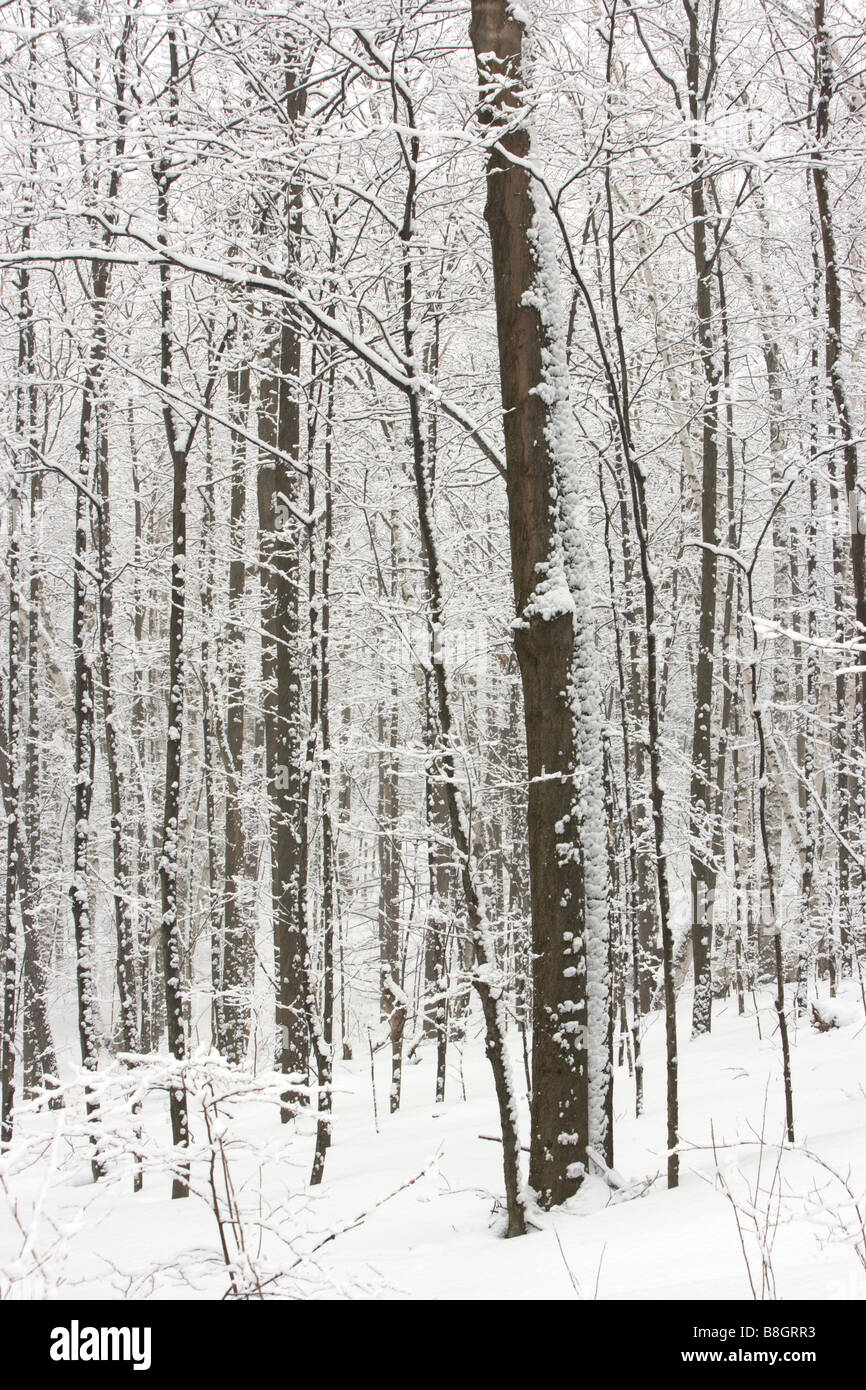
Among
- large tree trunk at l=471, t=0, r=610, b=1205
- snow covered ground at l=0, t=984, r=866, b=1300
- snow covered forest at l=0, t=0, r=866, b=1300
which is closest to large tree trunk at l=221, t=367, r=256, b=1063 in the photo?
snow covered forest at l=0, t=0, r=866, b=1300

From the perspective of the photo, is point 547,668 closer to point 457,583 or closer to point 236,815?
point 457,583

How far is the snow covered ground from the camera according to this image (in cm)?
221

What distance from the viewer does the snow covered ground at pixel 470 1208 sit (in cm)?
221

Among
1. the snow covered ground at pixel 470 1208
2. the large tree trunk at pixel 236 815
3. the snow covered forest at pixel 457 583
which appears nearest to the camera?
the snow covered ground at pixel 470 1208

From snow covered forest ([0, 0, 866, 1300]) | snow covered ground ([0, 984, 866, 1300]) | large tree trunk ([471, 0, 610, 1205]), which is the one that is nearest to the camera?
snow covered ground ([0, 984, 866, 1300])

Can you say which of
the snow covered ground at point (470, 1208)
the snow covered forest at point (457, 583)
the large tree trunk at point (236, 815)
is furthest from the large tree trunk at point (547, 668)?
the large tree trunk at point (236, 815)

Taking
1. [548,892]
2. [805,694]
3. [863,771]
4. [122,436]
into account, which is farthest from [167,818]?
[805,694]

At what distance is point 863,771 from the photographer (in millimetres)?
9273

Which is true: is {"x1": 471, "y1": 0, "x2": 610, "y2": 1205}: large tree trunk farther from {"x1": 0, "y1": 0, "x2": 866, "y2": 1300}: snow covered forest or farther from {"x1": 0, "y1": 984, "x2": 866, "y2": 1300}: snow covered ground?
{"x1": 0, "y1": 984, "x2": 866, "y2": 1300}: snow covered ground

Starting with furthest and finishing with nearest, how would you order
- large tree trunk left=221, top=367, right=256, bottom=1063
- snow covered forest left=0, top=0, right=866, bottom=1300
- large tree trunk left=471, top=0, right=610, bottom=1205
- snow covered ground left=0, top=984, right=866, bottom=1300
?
large tree trunk left=221, top=367, right=256, bottom=1063, large tree trunk left=471, top=0, right=610, bottom=1205, snow covered forest left=0, top=0, right=866, bottom=1300, snow covered ground left=0, top=984, right=866, bottom=1300

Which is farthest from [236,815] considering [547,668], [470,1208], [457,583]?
[547,668]

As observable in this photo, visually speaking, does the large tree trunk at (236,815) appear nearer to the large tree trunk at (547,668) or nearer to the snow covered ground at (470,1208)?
the snow covered ground at (470,1208)
